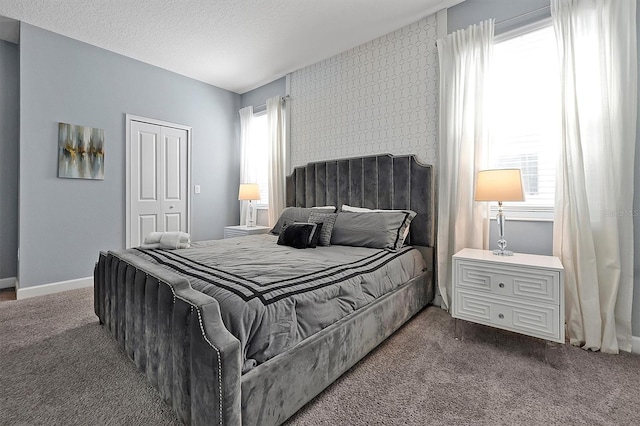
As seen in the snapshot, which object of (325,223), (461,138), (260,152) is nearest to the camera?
(461,138)

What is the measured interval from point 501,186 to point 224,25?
297 centimetres

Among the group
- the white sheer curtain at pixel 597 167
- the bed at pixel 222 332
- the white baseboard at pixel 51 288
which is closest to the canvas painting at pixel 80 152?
the white baseboard at pixel 51 288

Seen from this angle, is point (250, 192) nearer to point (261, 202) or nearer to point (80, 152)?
point (261, 202)

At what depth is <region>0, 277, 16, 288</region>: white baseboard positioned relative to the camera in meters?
3.42

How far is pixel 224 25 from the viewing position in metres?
3.05

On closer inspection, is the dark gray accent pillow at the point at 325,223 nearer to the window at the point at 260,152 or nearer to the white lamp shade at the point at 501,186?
the white lamp shade at the point at 501,186

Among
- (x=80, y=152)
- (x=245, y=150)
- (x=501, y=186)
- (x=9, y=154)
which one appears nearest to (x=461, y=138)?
(x=501, y=186)

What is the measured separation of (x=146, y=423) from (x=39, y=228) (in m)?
2.98

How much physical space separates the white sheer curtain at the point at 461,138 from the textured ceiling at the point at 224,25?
0.50 metres

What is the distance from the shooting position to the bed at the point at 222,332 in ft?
3.50

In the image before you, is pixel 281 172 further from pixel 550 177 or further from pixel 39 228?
pixel 550 177

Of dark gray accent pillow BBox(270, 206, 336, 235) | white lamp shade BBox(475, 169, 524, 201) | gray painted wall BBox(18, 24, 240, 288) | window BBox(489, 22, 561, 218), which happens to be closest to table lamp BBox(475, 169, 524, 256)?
white lamp shade BBox(475, 169, 524, 201)

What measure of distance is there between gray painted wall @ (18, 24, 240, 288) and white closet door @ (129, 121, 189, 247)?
0.15 meters

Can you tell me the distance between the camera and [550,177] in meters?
2.34
